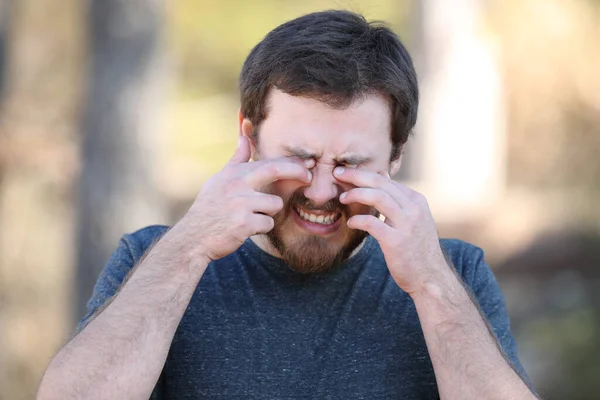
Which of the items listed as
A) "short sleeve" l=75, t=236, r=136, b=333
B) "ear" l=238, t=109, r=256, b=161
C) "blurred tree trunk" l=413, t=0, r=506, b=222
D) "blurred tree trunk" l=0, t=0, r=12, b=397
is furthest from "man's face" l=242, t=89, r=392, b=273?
"blurred tree trunk" l=413, t=0, r=506, b=222

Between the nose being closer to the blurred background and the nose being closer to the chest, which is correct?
the chest

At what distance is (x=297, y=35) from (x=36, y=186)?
488 cm

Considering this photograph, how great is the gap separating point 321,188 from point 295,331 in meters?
0.41

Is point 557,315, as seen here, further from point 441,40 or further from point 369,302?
point 369,302

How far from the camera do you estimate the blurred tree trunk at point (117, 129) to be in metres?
5.17

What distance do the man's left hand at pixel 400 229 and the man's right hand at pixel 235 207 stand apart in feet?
0.58

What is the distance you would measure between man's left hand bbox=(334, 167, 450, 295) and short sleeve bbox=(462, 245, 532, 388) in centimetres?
27

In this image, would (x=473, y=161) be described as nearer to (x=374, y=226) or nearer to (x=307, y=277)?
(x=307, y=277)

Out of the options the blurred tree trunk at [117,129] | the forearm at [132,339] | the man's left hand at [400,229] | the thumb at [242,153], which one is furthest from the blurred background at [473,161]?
the man's left hand at [400,229]

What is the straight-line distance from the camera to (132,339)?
2.22 meters

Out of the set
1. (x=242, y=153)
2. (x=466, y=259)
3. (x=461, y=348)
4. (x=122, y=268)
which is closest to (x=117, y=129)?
(x=122, y=268)

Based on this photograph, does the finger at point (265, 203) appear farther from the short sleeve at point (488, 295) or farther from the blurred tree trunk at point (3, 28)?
the blurred tree trunk at point (3, 28)

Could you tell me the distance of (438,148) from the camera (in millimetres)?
7738

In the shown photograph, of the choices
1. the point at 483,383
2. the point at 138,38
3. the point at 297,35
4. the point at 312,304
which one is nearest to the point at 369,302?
the point at 312,304
